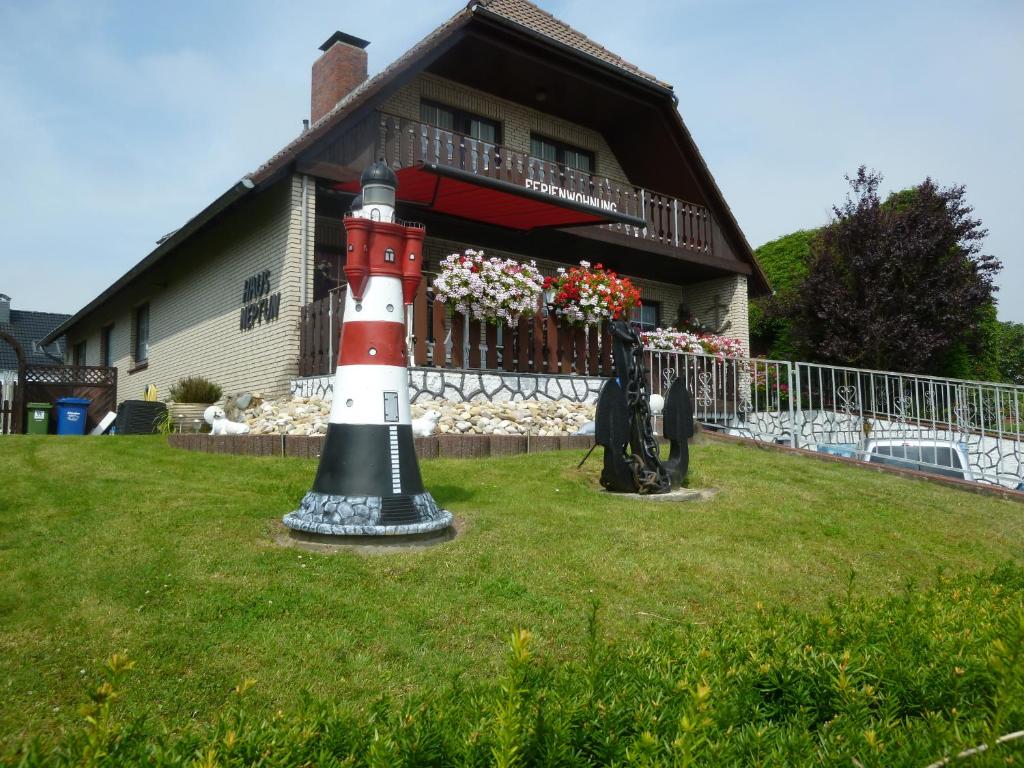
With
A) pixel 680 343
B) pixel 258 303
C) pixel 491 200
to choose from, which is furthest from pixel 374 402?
pixel 680 343

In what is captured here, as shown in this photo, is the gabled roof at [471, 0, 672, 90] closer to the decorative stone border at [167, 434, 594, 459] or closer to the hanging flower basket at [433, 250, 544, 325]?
the hanging flower basket at [433, 250, 544, 325]

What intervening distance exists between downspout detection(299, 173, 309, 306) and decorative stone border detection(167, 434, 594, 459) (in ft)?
13.0

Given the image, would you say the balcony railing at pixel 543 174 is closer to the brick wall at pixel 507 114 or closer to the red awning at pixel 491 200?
the red awning at pixel 491 200

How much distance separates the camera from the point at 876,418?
12.6 metres

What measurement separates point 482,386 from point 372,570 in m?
6.36

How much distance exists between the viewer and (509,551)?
15.8ft

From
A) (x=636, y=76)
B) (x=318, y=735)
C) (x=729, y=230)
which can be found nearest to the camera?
(x=318, y=735)

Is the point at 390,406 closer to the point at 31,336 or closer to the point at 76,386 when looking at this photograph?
the point at 76,386

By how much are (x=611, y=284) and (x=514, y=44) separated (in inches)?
217

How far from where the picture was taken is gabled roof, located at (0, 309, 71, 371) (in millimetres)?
32719

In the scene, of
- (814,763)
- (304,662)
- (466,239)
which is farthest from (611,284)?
(814,763)

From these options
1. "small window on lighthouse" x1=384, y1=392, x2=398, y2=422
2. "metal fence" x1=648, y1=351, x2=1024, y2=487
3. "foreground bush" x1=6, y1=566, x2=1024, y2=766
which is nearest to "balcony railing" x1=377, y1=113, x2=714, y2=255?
"metal fence" x1=648, y1=351, x2=1024, y2=487

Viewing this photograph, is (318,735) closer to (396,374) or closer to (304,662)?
(304,662)

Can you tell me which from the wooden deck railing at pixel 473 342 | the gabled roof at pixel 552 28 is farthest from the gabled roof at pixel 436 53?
the wooden deck railing at pixel 473 342
